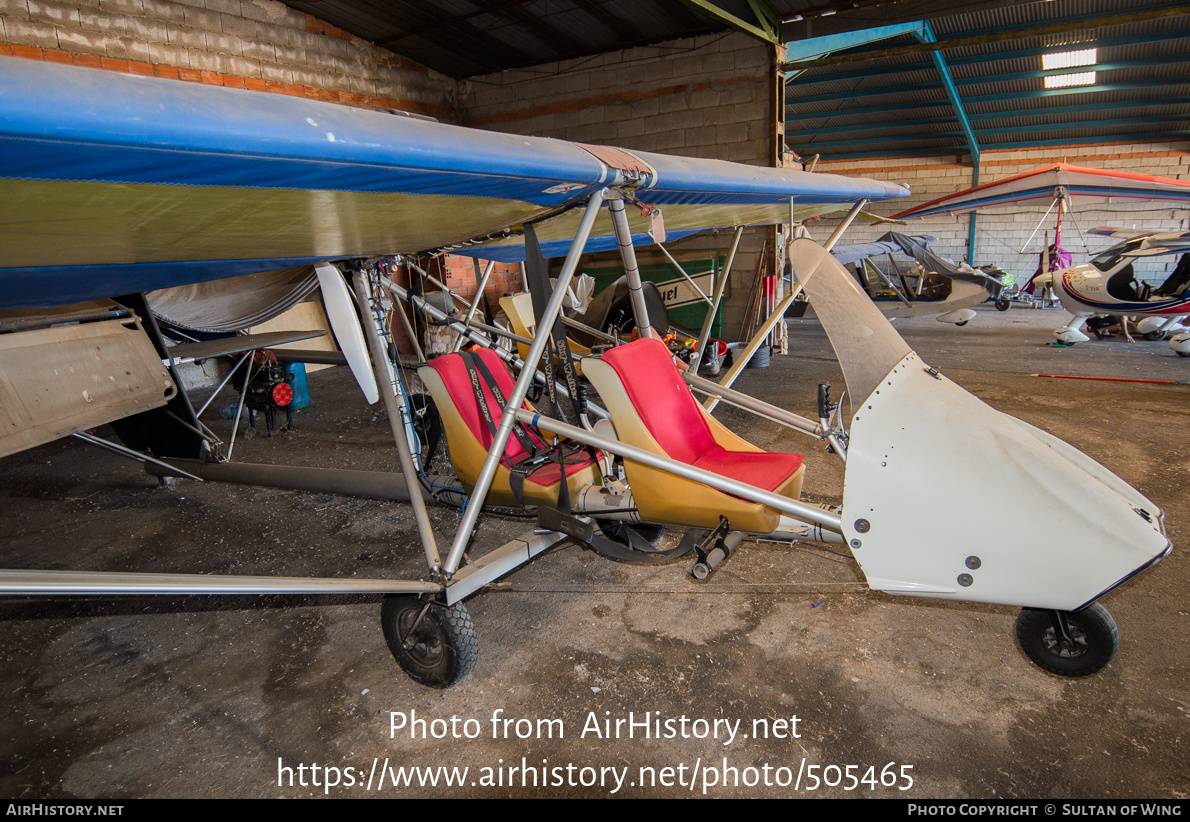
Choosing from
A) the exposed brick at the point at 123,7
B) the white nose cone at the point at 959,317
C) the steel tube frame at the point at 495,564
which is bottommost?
the white nose cone at the point at 959,317

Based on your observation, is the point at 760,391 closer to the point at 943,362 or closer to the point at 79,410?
the point at 943,362

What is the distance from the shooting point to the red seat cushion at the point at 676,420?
2699 millimetres

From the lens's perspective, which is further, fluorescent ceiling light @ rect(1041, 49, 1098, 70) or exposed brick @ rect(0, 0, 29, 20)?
fluorescent ceiling light @ rect(1041, 49, 1098, 70)

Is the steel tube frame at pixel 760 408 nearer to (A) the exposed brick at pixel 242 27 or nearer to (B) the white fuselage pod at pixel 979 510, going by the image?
(B) the white fuselage pod at pixel 979 510

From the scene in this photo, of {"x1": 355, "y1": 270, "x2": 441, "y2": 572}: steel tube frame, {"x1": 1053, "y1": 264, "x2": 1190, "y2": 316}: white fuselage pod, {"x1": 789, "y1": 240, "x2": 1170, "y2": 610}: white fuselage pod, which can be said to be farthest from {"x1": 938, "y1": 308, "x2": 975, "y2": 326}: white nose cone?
{"x1": 355, "y1": 270, "x2": 441, "y2": 572}: steel tube frame

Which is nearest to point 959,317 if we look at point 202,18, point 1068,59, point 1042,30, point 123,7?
point 1042,30

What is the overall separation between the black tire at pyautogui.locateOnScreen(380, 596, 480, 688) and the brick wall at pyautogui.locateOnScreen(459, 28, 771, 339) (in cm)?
901

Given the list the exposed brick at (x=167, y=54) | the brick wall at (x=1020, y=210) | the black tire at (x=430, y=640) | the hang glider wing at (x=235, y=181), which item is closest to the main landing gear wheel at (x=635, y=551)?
the black tire at (x=430, y=640)

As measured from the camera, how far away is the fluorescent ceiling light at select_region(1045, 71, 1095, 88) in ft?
47.5

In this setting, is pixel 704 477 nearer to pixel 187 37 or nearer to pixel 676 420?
pixel 676 420

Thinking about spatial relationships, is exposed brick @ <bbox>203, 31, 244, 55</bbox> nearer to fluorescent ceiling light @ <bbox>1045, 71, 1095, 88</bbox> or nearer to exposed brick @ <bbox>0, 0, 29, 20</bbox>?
exposed brick @ <bbox>0, 0, 29, 20</bbox>

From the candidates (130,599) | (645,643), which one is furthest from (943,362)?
(130,599)

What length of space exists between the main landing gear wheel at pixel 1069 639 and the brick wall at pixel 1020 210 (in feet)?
61.5

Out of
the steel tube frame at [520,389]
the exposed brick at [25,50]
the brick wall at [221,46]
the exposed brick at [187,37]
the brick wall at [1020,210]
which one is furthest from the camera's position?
the brick wall at [1020,210]
